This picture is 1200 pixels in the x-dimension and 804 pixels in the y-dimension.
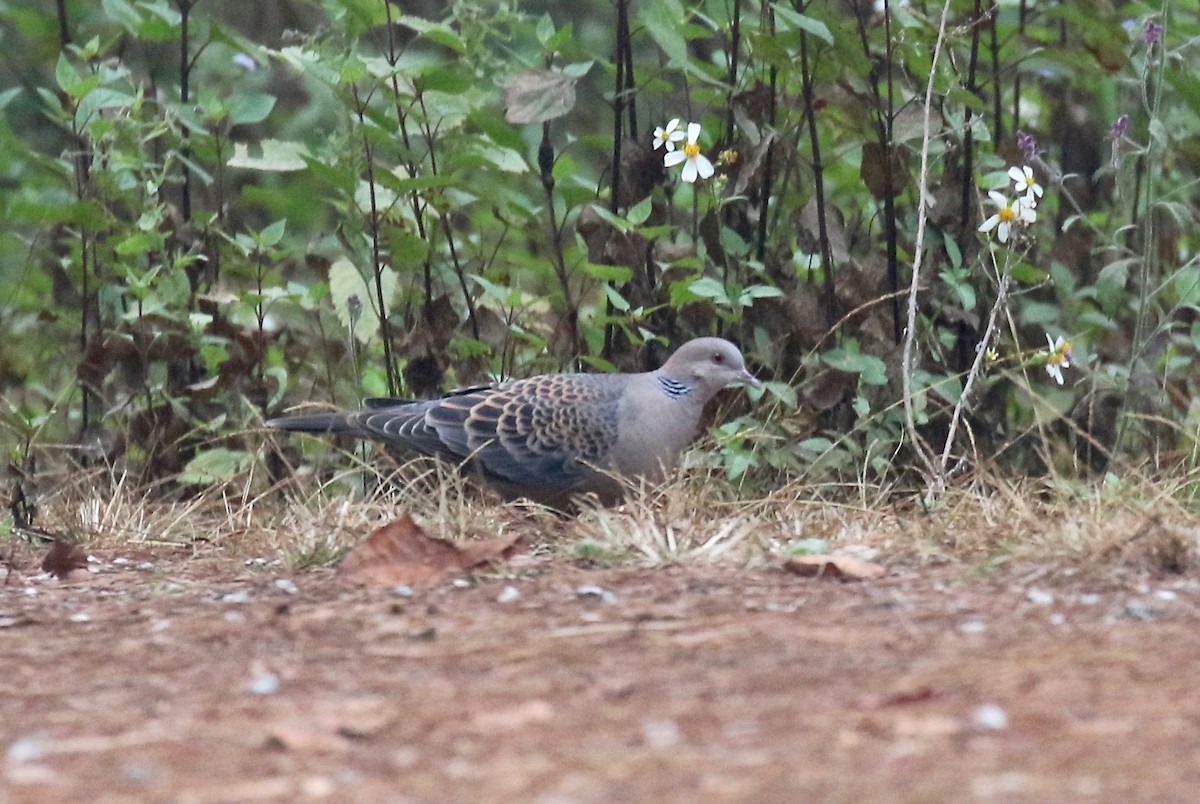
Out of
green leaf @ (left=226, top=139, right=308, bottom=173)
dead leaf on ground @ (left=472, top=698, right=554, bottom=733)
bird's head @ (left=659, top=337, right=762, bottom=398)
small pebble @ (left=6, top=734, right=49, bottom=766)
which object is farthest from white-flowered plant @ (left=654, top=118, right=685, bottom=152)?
small pebble @ (left=6, top=734, right=49, bottom=766)

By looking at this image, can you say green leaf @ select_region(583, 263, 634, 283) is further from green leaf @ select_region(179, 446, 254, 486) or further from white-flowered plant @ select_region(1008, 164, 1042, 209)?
green leaf @ select_region(179, 446, 254, 486)

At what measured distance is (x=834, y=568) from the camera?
3.79m

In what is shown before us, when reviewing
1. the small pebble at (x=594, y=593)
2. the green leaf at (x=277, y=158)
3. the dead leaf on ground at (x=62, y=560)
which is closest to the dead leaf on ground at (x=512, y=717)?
the small pebble at (x=594, y=593)

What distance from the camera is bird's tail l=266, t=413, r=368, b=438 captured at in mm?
5312

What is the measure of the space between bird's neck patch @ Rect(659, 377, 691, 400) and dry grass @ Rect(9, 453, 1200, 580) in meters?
0.24

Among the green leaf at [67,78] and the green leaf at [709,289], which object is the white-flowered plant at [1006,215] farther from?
the green leaf at [67,78]

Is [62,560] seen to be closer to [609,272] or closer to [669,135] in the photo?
[609,272]

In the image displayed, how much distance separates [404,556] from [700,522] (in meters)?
0.89

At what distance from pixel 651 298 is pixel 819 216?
61cm

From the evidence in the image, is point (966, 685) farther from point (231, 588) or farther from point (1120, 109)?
point (1120, 109)

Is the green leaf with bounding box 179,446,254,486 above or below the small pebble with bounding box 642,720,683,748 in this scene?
above

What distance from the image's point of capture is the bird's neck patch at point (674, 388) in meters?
5.21

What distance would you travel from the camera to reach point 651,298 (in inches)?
219

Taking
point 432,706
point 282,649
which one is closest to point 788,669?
point 432,706
